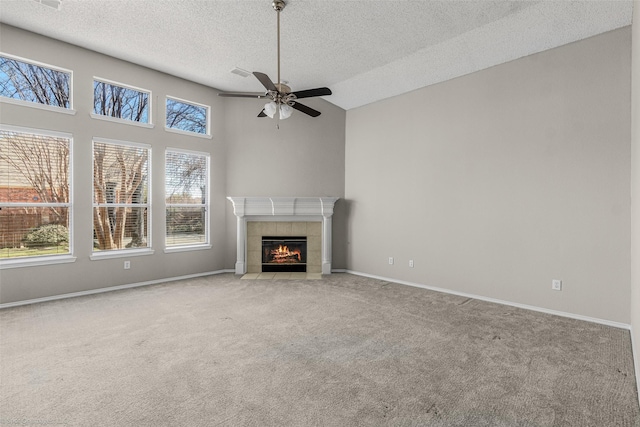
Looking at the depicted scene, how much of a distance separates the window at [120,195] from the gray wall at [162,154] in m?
0.12

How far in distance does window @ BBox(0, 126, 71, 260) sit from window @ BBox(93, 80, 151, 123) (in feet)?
2.24

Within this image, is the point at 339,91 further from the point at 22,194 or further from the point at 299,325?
the point at 22,194

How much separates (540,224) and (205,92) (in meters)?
5.53

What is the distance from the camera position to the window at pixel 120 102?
4.68 m

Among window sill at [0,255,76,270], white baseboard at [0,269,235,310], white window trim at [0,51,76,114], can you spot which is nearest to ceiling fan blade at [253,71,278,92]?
white window trim at [0,51,76,114]

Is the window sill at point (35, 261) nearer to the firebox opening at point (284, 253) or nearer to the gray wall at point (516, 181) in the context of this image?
the firebox opening at point (284, 253)

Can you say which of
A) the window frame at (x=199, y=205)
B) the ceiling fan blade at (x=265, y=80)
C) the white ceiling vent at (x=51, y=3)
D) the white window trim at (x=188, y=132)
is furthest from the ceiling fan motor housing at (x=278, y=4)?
the window frame at (x=199, y=205)

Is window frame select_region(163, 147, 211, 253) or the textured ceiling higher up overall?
the textured ceiling

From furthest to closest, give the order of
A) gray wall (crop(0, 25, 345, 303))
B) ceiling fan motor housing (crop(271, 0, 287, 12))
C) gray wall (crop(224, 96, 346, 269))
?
gray wall (crop(224, 96, 346, 269))
gray wall (crop(0, 25, 345, 303))
ceiling fan motor housing (crop(271, 0, 287, 12))

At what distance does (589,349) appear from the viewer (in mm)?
2875

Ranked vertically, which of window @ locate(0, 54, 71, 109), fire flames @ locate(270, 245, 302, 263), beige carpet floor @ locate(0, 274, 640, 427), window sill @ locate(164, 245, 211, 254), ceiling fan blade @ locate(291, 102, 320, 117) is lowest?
beige carpet floor @ locate(0, 274, 640, 427)

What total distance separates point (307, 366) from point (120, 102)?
4.70m

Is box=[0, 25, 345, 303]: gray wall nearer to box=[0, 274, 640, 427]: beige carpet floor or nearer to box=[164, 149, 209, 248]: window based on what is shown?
box=[164, 149, 209, 248]: window

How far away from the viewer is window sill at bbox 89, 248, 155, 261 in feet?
15.3
